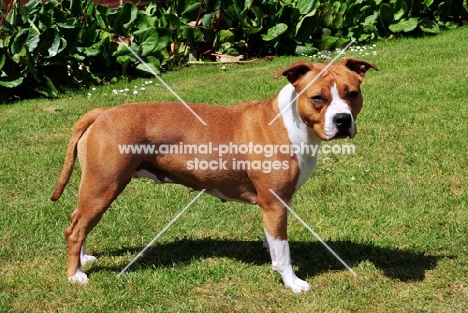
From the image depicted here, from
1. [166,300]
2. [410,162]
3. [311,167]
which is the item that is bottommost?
[410,162]

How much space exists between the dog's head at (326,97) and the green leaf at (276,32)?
23.9ft

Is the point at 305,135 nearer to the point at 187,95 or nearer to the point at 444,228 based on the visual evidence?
the point at 444,228

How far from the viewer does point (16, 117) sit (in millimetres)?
9117

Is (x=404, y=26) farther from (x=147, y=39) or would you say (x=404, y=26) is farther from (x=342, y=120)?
(x=342, y=120)

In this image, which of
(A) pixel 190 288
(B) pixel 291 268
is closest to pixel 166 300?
(A) pixel 190 288

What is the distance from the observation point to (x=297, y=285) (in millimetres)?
4926

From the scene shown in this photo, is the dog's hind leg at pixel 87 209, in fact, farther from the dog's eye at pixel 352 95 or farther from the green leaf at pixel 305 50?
the green leaf at pixel 305 50

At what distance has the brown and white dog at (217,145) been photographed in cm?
472

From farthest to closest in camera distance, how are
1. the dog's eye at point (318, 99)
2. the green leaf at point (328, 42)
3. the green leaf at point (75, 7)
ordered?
the green leaf at point (328, 42)
the green leaf at point (75, 7)
the dog's eye at point (318, 99)

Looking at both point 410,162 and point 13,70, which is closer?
point 410,162

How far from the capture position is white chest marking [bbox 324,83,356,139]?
443cm

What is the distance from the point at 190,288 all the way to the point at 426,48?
28.4 ft

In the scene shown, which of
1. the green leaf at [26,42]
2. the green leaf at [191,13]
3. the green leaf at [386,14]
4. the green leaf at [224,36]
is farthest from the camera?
the green leaf at [386,14]

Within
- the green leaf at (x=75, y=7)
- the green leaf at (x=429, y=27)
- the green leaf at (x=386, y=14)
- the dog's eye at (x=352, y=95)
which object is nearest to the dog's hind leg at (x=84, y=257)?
the dog's eye at (x=352, y=95)
